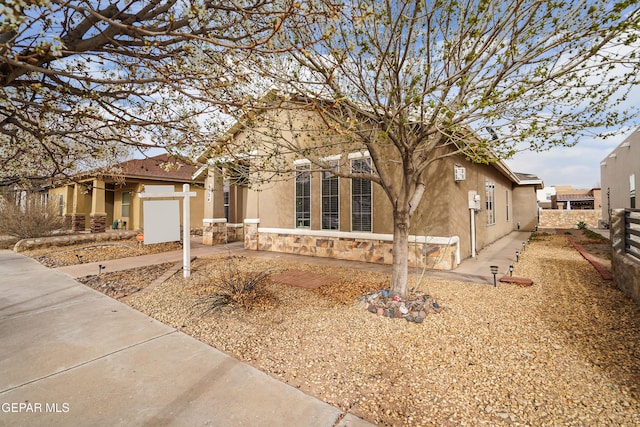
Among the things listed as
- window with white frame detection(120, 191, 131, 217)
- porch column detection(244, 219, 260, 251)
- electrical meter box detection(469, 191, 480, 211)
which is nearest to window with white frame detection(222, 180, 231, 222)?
porch column detection(244, 219, 260, 251)

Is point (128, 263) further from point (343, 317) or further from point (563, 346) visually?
point (563, 346)

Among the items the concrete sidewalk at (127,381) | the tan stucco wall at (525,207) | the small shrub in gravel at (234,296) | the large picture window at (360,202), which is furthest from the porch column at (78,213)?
the tan stucco wall at (525,207)

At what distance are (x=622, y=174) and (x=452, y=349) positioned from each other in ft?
68.0

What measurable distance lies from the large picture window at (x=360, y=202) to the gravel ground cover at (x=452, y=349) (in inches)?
109

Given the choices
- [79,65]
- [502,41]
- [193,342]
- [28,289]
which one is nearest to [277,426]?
[193,342]

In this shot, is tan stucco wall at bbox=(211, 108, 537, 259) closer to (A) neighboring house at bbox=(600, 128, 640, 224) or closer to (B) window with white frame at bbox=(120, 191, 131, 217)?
(A) neighboring house at bbox=(600, 128, 640, 224)

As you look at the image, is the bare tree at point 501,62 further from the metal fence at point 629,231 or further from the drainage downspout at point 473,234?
the drainage downspout at point 473,234

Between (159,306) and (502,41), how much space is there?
6.37m

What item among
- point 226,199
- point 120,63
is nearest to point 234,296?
point 120,63

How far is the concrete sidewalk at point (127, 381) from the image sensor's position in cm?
224

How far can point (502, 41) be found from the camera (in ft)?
12.1

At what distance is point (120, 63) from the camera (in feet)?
8.79

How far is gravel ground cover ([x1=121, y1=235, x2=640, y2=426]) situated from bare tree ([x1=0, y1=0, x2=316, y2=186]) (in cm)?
261

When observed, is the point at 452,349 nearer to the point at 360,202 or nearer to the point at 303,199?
the point at 360,202
